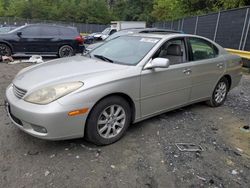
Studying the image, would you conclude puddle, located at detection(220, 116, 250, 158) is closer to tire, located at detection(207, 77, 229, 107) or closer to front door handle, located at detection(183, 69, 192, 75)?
tire, located at detection(207, 77, 229, 107)

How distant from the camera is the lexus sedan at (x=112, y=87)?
285 cm

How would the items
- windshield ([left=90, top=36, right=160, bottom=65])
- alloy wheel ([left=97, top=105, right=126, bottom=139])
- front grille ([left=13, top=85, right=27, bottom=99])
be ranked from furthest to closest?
windshield ([left=90, top=36, right=160, bottom=65]), alloy wheel ([left=97, top=105, right=126, bottom=139]), front grille ([left=13, top=85, right=27, bottom=99])

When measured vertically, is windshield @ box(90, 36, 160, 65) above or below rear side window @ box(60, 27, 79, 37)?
above

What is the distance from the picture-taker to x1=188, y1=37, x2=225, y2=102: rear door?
14.3 feet

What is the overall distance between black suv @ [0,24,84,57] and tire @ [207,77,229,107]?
25.6ft

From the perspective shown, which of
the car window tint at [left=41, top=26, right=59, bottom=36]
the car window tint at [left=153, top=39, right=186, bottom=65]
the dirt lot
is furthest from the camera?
the car window tint at [left=41, top=26, right=59, bottom=36]

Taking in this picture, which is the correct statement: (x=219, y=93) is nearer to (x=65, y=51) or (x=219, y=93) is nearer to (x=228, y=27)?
(x=65, y=51)

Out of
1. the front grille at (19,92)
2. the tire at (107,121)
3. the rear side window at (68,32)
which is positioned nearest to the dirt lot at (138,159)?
the tire at (107,121)

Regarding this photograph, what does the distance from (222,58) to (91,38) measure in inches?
784

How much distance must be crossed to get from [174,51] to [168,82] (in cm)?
64

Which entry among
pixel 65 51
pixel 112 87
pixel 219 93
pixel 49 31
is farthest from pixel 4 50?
pixel 219 93

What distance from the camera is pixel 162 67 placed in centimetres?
348

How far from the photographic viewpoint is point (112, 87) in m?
3.13

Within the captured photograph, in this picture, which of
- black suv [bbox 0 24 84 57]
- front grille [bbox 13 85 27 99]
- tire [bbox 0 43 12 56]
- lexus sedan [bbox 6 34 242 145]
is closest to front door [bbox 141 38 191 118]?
lexus sedan [bbox 6 34 242 145]
